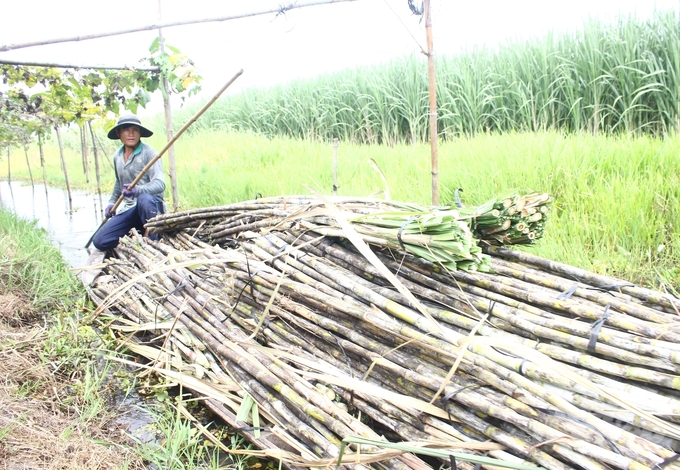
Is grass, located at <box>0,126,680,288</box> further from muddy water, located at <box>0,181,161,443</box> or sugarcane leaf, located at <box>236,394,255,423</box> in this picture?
muddy water, located at <box>0,181,161,443</box>

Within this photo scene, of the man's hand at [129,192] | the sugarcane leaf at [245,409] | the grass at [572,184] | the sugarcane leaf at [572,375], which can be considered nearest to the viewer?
the sugarcane leaf at [572,375]

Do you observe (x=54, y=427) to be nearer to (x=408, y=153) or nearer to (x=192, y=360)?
(x=192, y=360)

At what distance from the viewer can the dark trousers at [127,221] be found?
4672mm

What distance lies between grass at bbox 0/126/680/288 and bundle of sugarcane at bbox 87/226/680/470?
589mm

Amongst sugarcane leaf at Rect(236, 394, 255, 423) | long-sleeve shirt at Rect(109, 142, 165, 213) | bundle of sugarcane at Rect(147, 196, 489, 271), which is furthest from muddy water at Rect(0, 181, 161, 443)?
bundle of sugarcane at Rect(147, 196, 489, 271)

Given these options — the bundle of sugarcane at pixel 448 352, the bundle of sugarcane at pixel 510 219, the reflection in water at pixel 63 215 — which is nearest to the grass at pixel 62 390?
the bundle of sugarcane at pixel 448 352

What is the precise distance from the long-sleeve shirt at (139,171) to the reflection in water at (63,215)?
36.8 inches

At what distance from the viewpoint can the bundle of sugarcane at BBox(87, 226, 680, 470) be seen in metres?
1.55

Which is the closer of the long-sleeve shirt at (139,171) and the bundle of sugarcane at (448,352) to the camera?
the bundle of sugarcane at (448,352)

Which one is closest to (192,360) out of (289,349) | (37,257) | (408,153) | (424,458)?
(289,349)

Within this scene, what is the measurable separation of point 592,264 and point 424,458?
6.43 ft

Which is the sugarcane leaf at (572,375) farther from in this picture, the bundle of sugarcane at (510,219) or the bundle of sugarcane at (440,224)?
the bundle of sugarcane at (510,219)

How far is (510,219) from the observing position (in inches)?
89.9

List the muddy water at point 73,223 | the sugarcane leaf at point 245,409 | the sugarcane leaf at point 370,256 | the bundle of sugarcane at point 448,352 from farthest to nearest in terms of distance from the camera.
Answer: the muddy water at point 73,223 < the sugarcane leaf at point 245,409 < the sugarcane leaf at point 370,256 < the bundle of sugarcane at point 448,352
